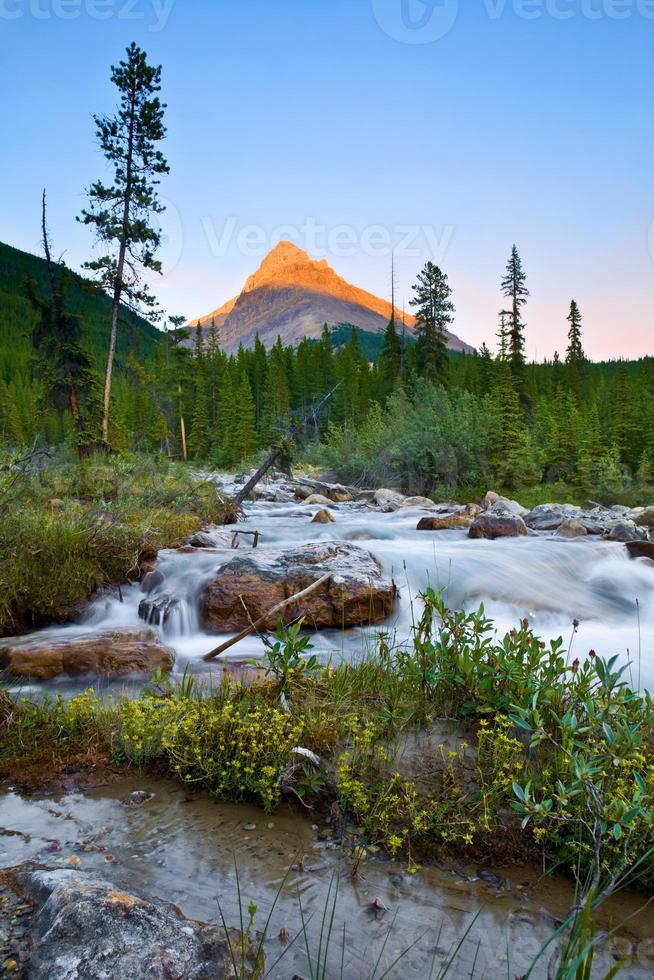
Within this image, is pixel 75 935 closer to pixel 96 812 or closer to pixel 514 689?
pixel 96 812

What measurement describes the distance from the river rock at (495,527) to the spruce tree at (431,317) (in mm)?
36878

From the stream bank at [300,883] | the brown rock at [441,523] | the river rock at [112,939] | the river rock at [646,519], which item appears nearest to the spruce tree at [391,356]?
the river rock at [646,519]

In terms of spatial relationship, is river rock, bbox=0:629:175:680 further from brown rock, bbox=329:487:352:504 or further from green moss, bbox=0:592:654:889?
brown rock, bbox=329:487:352:504

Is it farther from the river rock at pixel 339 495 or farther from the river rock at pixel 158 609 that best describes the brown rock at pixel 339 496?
the river rock at pixel 158 609

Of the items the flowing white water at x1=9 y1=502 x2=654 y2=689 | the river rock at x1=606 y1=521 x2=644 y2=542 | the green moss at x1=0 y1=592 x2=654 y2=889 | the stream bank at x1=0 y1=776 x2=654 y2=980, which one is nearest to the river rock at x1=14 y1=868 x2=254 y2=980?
the stream bank at x1=0 y1=776 x2=654 y2=980

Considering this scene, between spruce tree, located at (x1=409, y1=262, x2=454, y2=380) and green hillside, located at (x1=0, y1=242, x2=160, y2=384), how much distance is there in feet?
79.9

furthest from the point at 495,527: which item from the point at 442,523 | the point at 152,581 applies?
the point at 152,581

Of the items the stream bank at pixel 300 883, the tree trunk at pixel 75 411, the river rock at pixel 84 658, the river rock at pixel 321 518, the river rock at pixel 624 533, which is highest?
the tree trunk at pixel 75 411

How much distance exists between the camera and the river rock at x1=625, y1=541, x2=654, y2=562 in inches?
418

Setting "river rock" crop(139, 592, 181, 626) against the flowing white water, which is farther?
"river rock" crop(139, 592, 181, 626)

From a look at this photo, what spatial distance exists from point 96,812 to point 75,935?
134 cm

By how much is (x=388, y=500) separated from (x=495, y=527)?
7.90 meters

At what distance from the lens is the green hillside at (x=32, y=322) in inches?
756

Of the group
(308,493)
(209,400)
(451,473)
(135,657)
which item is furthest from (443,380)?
(135,657)
